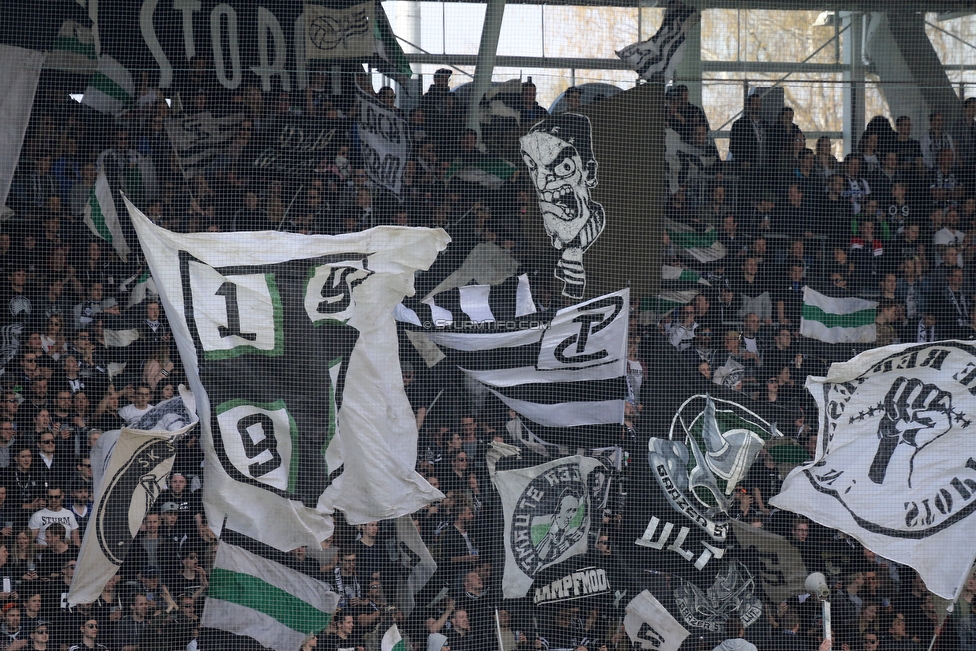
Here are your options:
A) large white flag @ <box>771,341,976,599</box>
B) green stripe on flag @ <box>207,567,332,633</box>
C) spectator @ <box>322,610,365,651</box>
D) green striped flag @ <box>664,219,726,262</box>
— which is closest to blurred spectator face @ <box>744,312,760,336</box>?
green striped flag @ <box>664,219,726,262</box>

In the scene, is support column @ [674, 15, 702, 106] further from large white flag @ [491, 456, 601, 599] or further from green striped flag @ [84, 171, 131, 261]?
green striped flag @ [84, 171, 131, 261]

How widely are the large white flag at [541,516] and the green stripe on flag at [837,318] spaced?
7.93ft

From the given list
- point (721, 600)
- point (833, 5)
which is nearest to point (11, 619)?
point (721, 600)

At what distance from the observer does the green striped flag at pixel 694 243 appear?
9656mm

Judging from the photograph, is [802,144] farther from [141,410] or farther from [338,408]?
[141,410]

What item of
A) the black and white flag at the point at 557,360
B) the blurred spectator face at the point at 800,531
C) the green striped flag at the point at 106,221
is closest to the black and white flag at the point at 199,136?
the green striped flag at the point at 106,221

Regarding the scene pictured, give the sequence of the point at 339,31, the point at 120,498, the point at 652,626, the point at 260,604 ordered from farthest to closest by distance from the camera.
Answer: the point at 339,31
the point at 652,626
the point at 260,604
the point at 120,498

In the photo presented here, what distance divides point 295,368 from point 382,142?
249cm

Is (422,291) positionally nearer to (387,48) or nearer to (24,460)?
(387,48)

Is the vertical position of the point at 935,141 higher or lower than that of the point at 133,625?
higher

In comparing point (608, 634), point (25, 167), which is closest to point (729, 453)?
point (608, 634)

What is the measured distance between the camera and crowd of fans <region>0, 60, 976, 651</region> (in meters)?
8.37

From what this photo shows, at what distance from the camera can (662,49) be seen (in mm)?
8977

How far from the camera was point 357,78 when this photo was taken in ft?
30.5
